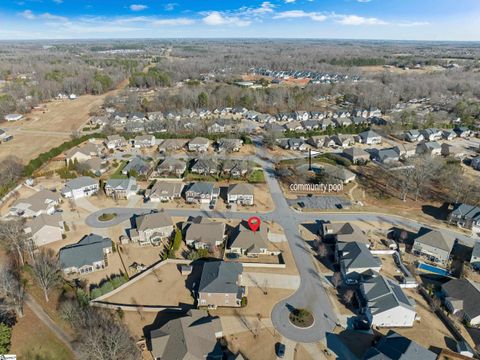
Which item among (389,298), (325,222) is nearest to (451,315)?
(389,298)

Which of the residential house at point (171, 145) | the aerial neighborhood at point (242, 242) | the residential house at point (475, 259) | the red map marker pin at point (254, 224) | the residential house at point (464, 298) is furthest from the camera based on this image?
the residential house at point (171, 145)

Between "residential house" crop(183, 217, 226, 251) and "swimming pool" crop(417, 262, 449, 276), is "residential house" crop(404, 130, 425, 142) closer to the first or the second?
"swimming pool" crop(417, 262, 449, 276)

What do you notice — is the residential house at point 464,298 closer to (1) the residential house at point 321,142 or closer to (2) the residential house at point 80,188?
(1) the residential house at point 321,142

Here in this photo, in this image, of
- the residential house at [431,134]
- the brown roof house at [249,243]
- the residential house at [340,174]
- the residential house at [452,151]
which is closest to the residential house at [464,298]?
the brown roof house at [249,243]

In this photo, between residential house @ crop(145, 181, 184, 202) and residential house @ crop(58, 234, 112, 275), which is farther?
residential house @ crop(145, 181, 184, 202)

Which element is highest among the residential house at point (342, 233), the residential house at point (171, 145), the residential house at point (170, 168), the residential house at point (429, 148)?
the residential house at point (429, 148)

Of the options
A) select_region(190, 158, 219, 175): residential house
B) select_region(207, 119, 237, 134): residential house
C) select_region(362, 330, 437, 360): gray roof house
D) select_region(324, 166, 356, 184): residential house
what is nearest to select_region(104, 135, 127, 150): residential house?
select_region(207, 119, 237, 134): residential house
